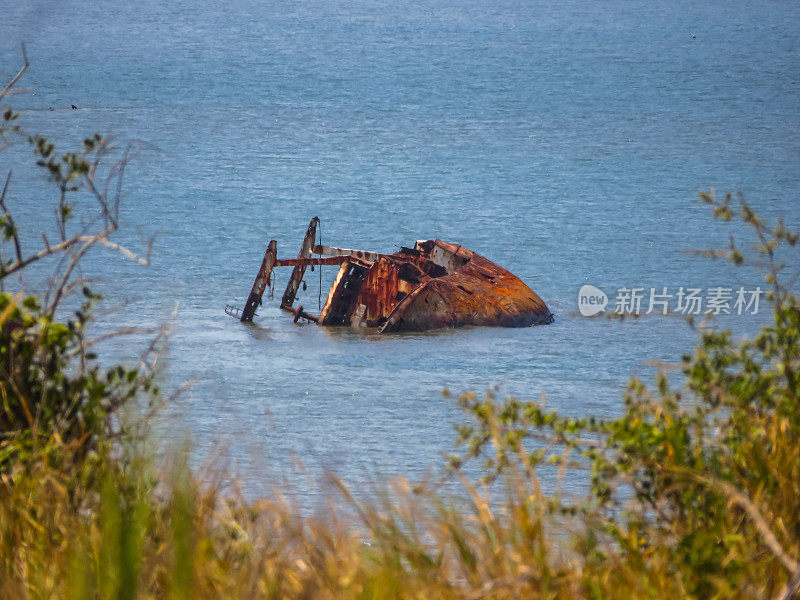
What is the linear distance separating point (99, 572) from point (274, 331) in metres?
30.9

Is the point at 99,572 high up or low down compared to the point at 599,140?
down

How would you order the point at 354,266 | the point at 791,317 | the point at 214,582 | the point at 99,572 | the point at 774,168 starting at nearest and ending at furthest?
the point at 99,572 < the point at 214,582 < the point at 791,317 < the point at 354,266 < the point at 774,168

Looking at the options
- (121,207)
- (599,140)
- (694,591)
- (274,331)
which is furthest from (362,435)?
(599,140)

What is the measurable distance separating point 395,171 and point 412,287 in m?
60.9

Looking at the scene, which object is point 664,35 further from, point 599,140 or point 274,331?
point 274,331

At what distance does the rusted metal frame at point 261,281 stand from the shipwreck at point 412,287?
0.04 metres

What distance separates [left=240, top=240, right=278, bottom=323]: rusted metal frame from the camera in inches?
1195

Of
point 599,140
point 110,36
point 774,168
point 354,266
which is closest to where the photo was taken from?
point 354,266

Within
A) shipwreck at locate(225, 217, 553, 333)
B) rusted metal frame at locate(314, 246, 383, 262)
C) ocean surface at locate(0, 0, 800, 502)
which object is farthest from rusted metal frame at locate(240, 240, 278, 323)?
rusted metal frame at locate(314, 246, 383, 262)

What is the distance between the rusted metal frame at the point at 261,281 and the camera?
1195 inches

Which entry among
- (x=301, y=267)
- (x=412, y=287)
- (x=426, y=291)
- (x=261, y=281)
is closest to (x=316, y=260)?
(x=412, y=287)

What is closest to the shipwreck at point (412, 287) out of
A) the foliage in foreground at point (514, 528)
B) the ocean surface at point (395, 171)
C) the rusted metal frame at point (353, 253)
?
the rusted metal frame at point (353, 253)

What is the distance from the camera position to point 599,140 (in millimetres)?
104375

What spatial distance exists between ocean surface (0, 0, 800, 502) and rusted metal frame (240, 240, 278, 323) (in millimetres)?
1016
